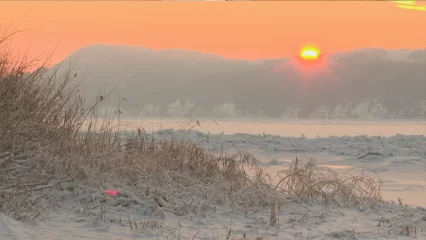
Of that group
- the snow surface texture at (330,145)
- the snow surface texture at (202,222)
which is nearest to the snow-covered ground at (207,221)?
the snow surface texture at (202,222)

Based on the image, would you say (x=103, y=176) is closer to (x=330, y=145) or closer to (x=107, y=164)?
(x=107, y=164)

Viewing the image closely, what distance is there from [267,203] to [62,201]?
244 centimetres

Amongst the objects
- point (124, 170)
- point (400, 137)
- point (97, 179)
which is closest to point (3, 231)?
point (97, 179)

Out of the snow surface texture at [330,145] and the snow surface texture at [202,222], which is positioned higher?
the snow surface texture at [330,145]

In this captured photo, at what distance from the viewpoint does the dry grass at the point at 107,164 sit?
20.2ft

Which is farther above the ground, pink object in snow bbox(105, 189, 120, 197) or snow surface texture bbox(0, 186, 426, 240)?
pink object in snow bbox(105, 189, 120, 197)

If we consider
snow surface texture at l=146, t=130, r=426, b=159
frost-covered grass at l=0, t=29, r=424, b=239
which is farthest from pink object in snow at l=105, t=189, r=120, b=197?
snow surface texture at l=146, t=130, r=426, b=159

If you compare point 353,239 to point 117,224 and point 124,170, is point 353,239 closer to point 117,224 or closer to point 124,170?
point 117,224

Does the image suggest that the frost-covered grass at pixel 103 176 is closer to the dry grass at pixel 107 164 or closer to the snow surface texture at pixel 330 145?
the dry grass at pixel 107 164

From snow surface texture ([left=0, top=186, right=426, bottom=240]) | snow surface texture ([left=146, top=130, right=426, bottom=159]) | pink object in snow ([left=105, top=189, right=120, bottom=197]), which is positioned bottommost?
snow surface texture ([left=0, top=186, right=426, bottom=240])

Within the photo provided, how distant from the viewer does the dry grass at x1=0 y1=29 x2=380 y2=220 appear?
20.2 ft

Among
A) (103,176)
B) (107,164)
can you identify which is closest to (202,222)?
(103,176)

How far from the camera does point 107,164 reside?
277 inches

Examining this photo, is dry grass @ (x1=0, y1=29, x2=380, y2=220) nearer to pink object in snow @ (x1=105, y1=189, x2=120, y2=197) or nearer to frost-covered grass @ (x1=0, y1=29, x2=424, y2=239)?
frost-covered grass @ (x1=0, y1=29, x2=424, y2=239)
